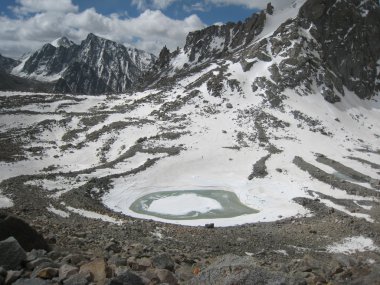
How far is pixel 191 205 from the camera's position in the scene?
4722cm

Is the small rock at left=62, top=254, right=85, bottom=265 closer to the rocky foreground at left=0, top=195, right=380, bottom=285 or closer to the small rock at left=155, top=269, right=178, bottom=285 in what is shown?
the rocky foreground at left=0, top=195, right=380, bottom=285

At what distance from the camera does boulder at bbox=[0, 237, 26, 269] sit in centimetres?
1151

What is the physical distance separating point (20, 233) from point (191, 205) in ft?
111

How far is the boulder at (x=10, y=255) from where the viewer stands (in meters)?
11.5

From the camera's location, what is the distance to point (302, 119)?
87.7m

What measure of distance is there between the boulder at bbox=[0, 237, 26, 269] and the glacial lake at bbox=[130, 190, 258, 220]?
31.5 metres

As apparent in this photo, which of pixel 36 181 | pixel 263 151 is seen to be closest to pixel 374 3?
pixel 263 151

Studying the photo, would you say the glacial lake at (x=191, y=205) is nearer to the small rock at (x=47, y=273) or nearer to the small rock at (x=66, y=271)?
the small rock at (x=66, y=271)

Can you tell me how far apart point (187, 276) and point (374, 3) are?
140604mm

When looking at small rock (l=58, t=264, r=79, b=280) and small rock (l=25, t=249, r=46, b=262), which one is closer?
small rock (l=58, t=264, r=79, b=280)

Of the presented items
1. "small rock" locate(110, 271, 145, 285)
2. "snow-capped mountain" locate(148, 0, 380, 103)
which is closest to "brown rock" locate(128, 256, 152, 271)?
"small rock" locate(110, 271, 145, 285)

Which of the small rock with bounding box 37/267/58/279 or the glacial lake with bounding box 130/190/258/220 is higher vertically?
the small rock with bounding box 37/267/58/279

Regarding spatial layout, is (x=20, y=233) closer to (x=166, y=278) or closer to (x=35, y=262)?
(x=35, y=262)

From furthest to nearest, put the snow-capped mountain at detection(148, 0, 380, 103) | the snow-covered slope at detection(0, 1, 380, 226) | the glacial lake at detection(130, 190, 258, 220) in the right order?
the snow-capped mountain at detection(148, 0, 380, 103) → the snow-covered slope at detection(0, 1, 380, 226) → the glacial lake at detection(130, 190, 258, 220)
